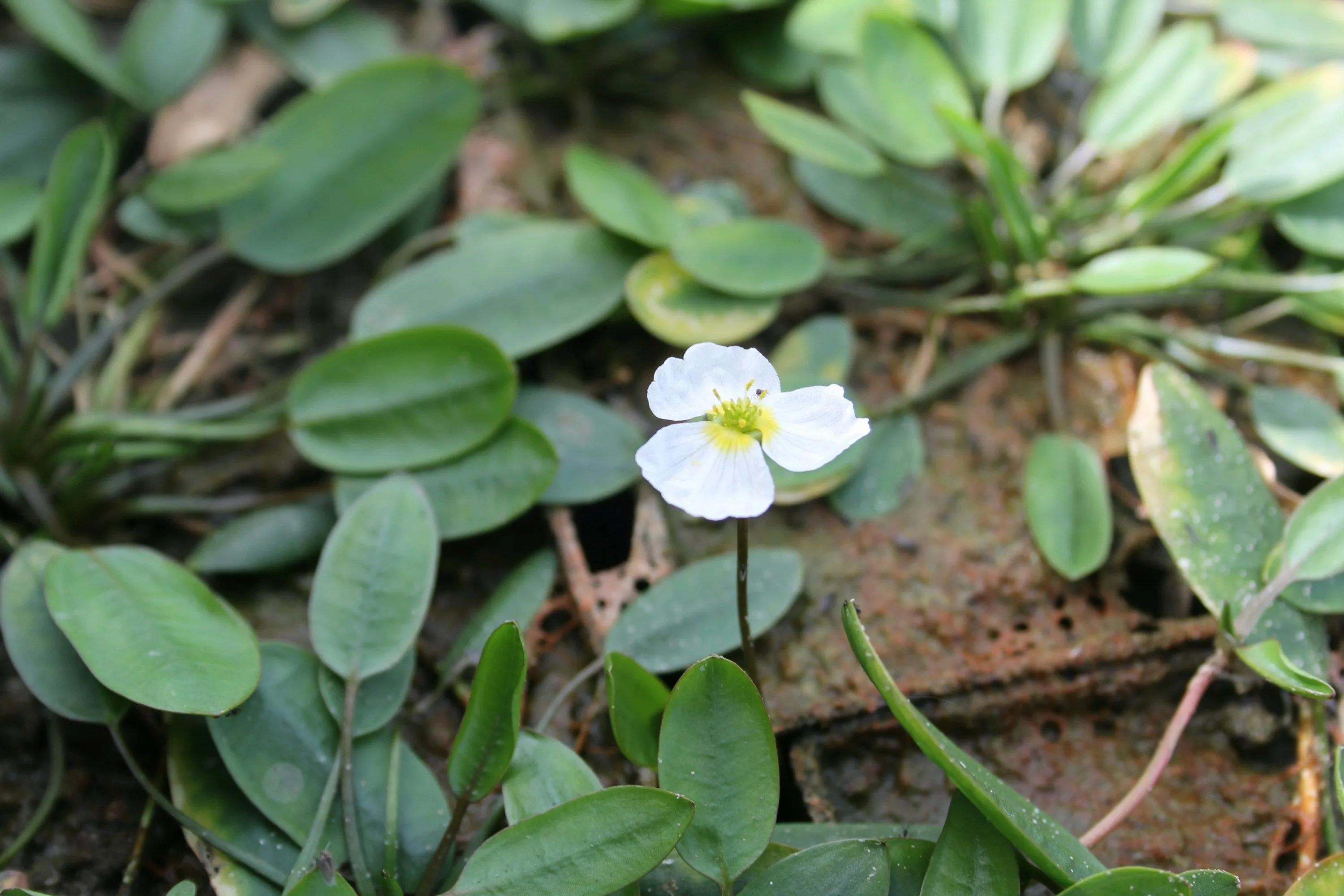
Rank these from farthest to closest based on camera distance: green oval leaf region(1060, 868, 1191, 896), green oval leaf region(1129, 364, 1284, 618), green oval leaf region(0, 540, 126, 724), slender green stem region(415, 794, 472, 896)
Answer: green oval leaf region(1129, 364, 1284, 618) < green oval leaf region(0, 540, 126, 724) < slender green stem region(415, 794, 472, 896) < green oval leaf region(1060, 868, 1191, 896)

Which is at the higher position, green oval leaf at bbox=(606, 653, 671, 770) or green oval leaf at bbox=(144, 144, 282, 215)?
green oval leaf at bbox=(144, 144, 282, 215)

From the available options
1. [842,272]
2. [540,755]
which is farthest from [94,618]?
[842,272]

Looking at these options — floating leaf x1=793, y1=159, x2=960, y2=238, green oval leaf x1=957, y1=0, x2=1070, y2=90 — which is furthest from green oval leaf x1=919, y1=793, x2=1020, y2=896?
green oval leaf x1=957, y1=0, x2=1070, y2=90

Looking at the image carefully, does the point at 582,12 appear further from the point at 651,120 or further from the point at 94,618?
the point at 94,618

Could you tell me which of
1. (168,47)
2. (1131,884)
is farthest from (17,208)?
(1131,884)

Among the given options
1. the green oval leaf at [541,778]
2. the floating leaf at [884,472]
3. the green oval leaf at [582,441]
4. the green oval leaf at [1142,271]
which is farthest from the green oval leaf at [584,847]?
the green oval leaf at [1142,271]

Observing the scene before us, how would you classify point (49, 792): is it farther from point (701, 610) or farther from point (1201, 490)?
point (1201, 490)

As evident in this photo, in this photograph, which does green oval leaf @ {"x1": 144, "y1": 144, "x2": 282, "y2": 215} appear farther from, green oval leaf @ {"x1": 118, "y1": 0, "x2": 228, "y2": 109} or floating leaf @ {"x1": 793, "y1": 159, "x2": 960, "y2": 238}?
floating leaf @ {"x1": 793, "y1": 159, "x2": 960, "y2": 238}
